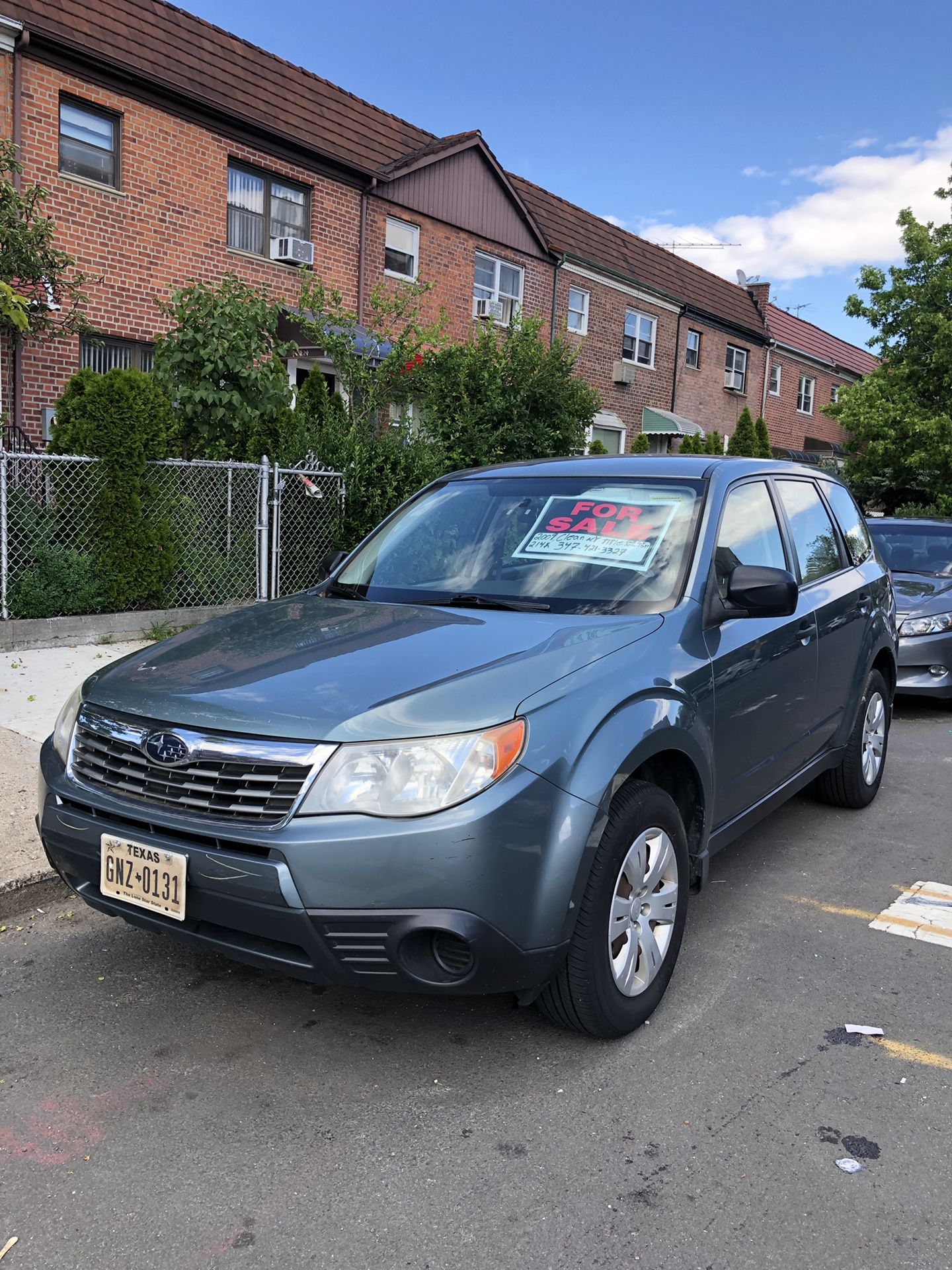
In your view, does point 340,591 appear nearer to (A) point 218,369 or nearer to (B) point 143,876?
(B) point 143,876

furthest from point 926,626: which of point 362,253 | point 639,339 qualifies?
point 639,339

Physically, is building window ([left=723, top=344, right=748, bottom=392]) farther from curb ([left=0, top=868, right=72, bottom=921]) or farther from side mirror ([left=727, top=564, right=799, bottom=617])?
curb ([left=0, top=868, right=72, bottom=921])

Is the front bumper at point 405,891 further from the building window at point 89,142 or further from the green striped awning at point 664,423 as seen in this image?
the green striped awning at point 664,423

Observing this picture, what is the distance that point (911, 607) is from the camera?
7992 mm

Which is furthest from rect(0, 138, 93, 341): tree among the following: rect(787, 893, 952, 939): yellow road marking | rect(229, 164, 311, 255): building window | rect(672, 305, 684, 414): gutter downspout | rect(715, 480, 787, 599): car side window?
rect(672, 305, 684, 414): gutter downspout

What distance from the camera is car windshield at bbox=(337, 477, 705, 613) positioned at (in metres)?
3.56

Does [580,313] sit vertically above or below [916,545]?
above

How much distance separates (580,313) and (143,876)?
21527 mm

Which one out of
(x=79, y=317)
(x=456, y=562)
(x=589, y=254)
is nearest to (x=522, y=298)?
(x=589, y=254)

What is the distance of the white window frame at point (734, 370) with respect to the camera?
28.8 metres

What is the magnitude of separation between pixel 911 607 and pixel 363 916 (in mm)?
6671

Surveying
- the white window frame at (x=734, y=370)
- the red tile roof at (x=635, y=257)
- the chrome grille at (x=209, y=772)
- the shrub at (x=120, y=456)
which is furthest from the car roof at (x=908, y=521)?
the white window frame at (x=734, y=370)

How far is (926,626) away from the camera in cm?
788

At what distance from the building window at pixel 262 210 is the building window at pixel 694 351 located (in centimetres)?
1382
